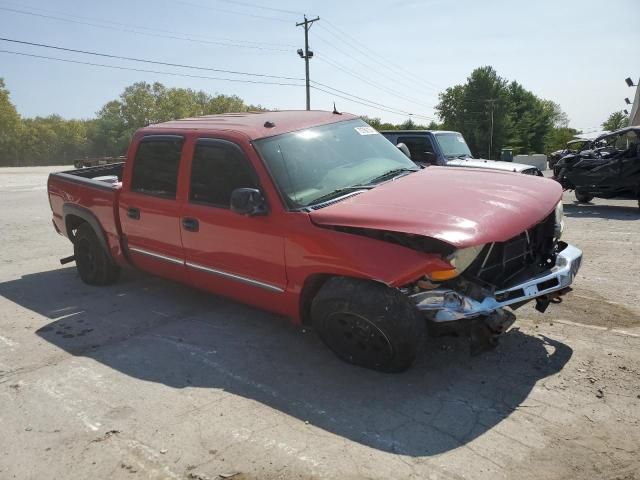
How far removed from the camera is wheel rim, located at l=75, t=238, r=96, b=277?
586cm

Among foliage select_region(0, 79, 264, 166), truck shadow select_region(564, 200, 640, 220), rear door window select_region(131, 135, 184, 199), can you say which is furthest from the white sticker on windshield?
foliage select_region(0, 79, 264, 166)

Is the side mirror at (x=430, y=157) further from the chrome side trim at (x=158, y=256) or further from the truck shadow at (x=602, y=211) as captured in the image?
the chrome side trim at (x=158, y=256)

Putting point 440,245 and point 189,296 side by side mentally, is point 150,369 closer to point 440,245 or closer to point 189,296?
point 189,296

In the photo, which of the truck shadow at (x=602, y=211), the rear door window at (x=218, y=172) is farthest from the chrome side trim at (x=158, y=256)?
the truck shadow at (x=602, y=211)

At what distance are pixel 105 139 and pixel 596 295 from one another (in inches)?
3594

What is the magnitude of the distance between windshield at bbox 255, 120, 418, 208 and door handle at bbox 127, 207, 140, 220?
65.3 inches

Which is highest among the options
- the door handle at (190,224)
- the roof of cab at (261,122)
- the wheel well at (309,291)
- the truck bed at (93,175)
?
the roof of cab at (261,122)

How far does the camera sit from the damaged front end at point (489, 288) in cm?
312

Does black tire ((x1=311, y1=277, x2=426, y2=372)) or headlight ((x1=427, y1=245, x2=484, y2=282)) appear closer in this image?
headlight ((x1=427, y1=245, x2=484, y2=282))

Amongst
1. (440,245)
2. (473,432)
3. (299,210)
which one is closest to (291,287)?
(299,210)

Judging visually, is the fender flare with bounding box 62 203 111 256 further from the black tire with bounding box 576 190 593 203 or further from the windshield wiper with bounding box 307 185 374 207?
the black tire with bounding box 576 190 593 203

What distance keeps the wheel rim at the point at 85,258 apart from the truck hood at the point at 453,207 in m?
3.49

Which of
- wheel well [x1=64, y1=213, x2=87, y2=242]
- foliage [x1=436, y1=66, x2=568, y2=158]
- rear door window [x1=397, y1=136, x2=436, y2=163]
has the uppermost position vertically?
foliage [x1=436, y1=66, x2=568, y2=158]

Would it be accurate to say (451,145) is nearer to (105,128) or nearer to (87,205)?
(87,205)
